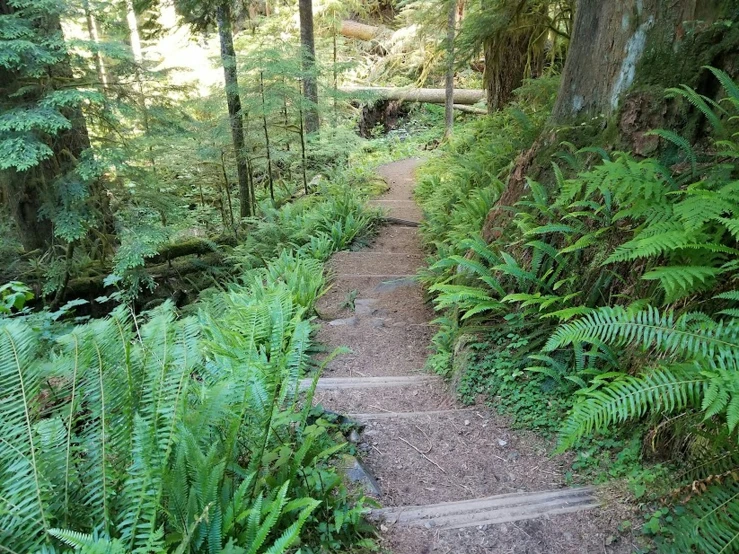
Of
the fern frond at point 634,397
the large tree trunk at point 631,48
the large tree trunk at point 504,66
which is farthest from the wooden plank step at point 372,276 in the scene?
the large tree trunk at point 504,66

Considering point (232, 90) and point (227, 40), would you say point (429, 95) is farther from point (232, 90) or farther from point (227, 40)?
point (232, 90)

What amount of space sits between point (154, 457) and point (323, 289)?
5064mm

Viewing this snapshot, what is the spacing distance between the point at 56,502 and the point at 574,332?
2570 mm

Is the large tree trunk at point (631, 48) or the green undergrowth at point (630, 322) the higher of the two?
the large tree trunk at point (631, 48)

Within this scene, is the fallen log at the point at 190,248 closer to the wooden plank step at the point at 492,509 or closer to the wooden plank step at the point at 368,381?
the wooden plank step at the point at 368,381

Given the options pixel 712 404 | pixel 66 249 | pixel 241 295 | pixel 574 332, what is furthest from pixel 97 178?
pixel 712 404

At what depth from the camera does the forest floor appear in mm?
2572

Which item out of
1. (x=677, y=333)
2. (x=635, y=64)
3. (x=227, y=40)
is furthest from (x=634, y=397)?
(x=227, y=40)

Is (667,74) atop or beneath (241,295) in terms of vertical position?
atop

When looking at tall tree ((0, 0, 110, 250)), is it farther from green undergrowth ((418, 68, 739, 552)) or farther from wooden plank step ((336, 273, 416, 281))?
green undergrowth ((418, 68, 739, 552))

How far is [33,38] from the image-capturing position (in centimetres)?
627

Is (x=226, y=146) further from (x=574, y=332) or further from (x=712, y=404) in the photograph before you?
(x=712, y=404)

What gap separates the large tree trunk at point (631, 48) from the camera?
3969 mm

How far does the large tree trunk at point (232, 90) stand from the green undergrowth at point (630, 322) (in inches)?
248
